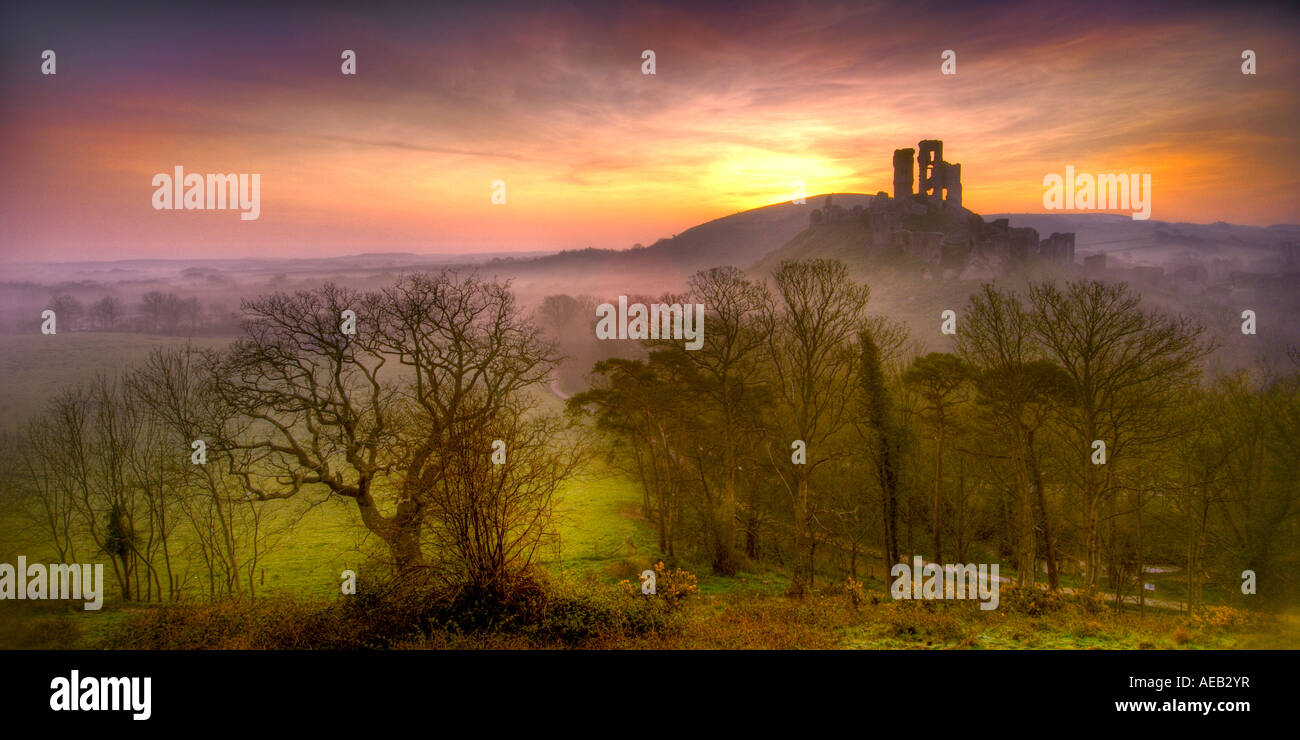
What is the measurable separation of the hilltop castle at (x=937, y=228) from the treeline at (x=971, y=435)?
22.2m

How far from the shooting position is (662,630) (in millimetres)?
12484

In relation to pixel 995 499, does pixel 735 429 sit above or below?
above

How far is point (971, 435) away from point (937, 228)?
51536mm

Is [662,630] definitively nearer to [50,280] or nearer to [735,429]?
[735,429]

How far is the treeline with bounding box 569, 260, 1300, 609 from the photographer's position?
67.9ft

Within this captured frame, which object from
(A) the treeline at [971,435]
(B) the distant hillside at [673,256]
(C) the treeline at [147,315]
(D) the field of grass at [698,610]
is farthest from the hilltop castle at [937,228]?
(C) the treeline at [147,315]

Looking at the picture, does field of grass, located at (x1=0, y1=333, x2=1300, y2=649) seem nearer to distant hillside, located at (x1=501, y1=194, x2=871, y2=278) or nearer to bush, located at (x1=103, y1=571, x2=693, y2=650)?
bush, located at (x1=103, y1=571, x2=693, y2=650)

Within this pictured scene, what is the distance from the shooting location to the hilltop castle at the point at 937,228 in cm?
5522

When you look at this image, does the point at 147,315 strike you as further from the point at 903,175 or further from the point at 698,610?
the point at 903,175

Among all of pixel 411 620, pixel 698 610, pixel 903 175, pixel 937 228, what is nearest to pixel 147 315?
pixel 411 620

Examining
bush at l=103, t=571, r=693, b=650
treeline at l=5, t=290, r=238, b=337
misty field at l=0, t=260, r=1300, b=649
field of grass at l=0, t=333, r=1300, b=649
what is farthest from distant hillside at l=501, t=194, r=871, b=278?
bush at l=103, t=571, r=693, b=650
